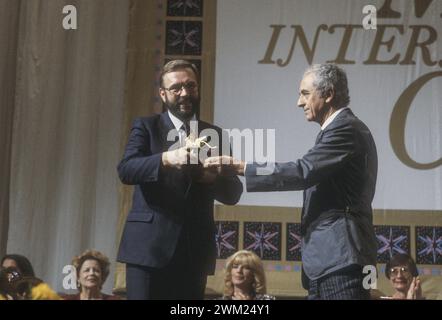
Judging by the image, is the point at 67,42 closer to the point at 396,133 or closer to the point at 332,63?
the point at 332,63

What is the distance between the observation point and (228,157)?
519 centimetres

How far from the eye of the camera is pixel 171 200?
5109 millimetres

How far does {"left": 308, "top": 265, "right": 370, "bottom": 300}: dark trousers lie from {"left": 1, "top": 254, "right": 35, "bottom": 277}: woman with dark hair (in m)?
1.79

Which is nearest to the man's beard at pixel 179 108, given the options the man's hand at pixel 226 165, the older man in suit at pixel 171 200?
the older man in suit at pixel 171 200

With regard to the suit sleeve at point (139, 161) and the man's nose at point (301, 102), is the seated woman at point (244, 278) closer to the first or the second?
the suit sleeve at point (139, 161)

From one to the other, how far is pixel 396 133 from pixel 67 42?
2.22 meters

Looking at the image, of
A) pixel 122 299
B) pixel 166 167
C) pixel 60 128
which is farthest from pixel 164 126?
pixel 122 299

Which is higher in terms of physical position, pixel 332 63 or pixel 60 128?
pixel 332 63

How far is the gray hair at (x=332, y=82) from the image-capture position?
17.1ft

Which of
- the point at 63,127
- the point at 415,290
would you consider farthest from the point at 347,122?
the point at 63,127

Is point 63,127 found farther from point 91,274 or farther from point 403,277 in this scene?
point 403,277
